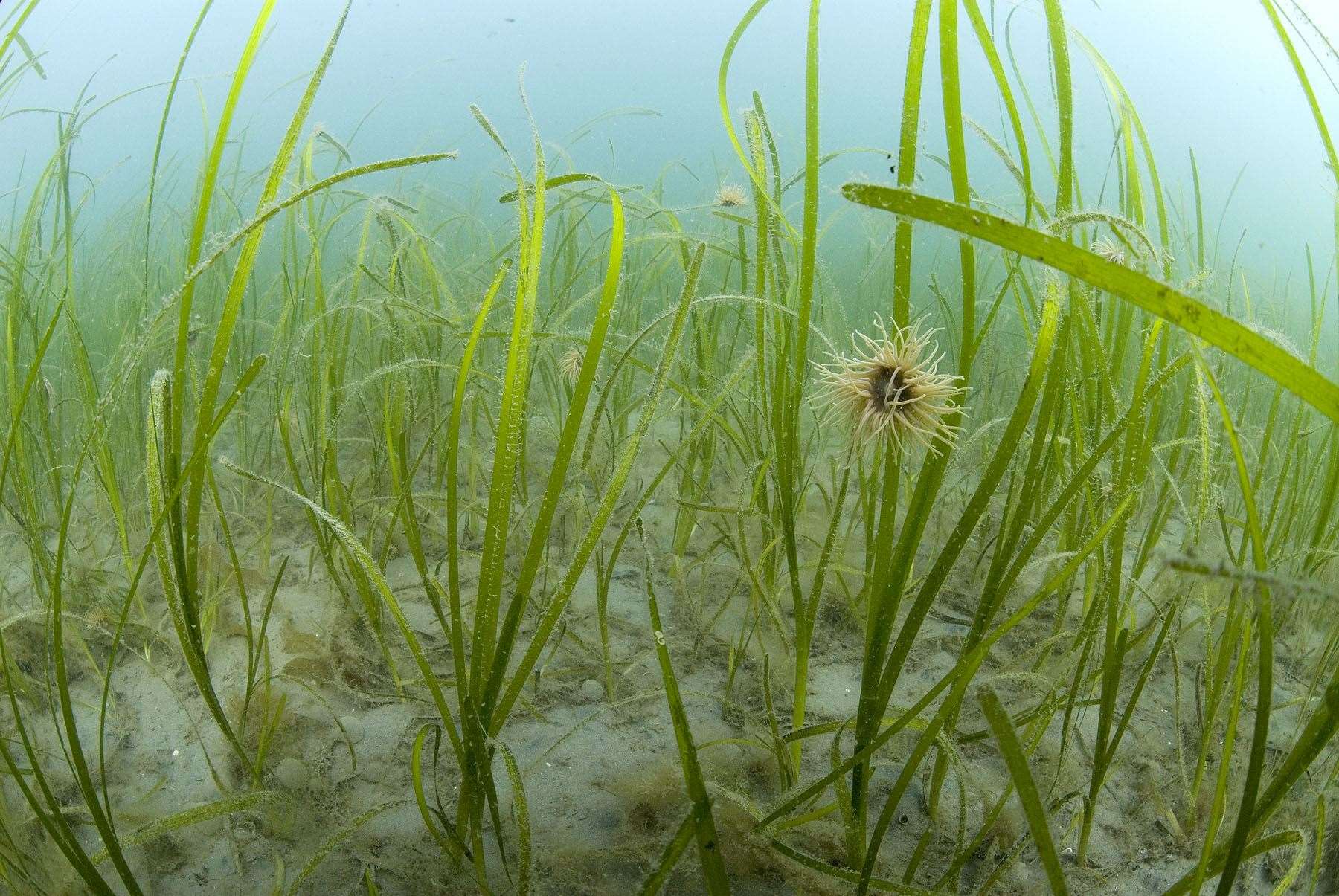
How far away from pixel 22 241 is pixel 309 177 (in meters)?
0.70

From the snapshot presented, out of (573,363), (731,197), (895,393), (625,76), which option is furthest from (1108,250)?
(625,76)

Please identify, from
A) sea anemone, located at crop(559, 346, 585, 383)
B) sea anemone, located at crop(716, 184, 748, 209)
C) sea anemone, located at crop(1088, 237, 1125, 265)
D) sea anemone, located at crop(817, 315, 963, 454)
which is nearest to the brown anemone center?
sea anemone, located at crop(817, 315, 963, 454)

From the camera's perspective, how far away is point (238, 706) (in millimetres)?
1322

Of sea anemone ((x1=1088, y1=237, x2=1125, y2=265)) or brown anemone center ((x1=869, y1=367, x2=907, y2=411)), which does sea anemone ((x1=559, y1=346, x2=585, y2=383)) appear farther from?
sea anemone ((x1=1088, y1=237, x2=1125, y2=265))

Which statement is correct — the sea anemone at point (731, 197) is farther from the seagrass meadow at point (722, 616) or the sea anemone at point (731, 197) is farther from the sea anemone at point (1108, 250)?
the sea anemone at point (1108, 250)

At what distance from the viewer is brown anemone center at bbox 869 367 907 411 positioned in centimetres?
95

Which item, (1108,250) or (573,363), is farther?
(573,363)

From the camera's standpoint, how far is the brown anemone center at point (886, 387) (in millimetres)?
954

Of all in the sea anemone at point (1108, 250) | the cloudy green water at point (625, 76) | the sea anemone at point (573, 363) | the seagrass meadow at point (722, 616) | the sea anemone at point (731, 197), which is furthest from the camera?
the cloudy green water at point (625, 76)

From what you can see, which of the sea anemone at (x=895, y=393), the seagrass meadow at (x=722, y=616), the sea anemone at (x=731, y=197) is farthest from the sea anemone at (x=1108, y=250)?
the sea anemone at (x=731, y=197)

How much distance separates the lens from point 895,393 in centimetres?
97

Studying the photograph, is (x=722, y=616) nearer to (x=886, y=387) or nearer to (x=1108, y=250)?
(x=886, y=387)

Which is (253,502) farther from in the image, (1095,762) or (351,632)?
(1095,762)

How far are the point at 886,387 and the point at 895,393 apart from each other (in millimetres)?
15
